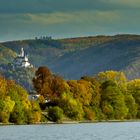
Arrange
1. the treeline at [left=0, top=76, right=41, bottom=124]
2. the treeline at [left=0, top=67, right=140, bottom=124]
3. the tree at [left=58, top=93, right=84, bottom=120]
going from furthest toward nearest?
the tree at [left=58, top=93, right=84, bottom=120]
the treeline at [left=0, top=67, right=140, bottom=124]
the treeline at [left=0, top=76, right=41, bottom=124]

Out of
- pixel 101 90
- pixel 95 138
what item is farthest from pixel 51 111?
pixel 95 138

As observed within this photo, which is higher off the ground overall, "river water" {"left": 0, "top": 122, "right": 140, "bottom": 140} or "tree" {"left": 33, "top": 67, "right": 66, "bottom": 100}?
"tree" {"left": 33, "top": 67, "right": 66, "bottom": 100}

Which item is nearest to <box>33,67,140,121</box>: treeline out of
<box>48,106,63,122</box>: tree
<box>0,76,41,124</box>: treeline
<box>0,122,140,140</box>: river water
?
<box>48,106,63,122</box>: tree

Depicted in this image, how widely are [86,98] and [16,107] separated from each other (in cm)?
3244

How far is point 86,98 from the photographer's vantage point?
7224 inches

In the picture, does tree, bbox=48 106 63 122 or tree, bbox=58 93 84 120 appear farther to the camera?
tree, bbox=58 93 84 120

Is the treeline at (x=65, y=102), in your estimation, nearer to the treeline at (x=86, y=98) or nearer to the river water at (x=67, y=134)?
the treeline at (x=86, y=98)

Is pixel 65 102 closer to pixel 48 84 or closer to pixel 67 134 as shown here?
pixel 48 84

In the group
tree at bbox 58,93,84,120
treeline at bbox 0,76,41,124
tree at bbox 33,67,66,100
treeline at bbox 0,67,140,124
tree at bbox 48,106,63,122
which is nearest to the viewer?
treeline at bbox 0,76,41,124

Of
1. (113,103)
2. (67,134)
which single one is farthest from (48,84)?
(67,134)

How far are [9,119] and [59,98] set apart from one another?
2536cm

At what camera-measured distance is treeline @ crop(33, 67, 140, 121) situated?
576 feet

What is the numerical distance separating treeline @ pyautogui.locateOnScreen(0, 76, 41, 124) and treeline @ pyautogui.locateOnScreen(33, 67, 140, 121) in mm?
10748

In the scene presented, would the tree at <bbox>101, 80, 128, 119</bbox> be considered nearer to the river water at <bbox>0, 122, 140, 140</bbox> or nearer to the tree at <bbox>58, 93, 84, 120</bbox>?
the tree at <bbox>58, 93, 84, 120</bbox>
